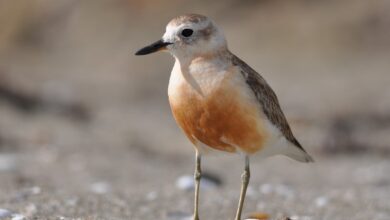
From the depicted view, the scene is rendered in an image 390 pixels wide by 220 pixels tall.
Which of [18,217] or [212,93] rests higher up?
[212,93]

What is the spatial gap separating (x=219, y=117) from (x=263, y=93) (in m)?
0.44

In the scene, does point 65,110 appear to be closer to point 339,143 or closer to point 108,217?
point 339,143

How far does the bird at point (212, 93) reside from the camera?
5.04 metres

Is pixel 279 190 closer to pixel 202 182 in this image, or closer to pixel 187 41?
pixel 202 182

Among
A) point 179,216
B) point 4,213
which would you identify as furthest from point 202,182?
point 4,213

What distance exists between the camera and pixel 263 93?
210 inches

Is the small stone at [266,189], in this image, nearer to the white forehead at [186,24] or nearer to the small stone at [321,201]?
the small stone at [321,201]

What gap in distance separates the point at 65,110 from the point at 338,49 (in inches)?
212

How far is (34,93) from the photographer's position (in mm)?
11984

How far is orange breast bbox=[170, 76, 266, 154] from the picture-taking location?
16.5 ft

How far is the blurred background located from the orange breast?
1.11 meters

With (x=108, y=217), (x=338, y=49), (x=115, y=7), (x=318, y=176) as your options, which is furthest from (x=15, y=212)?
(x=115, y=7)

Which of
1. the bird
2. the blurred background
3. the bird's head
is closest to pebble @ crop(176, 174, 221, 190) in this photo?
the blurred background

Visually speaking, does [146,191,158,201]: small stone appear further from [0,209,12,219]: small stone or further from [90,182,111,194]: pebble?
[0,209,12,219]: small stone
